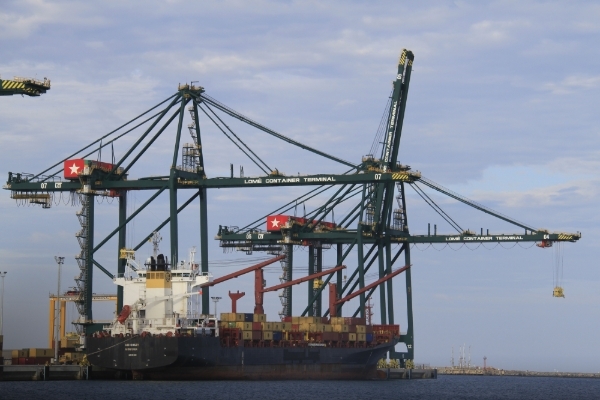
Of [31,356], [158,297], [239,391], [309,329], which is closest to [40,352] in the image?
[31,356]

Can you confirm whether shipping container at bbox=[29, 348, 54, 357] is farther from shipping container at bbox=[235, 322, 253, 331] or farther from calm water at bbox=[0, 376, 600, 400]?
shipping container at bbox=[235, 322, 253, 331]

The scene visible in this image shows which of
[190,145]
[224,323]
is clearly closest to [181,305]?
[224,323]

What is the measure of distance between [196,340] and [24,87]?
19.4 metres

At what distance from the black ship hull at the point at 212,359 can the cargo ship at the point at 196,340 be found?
54 mm

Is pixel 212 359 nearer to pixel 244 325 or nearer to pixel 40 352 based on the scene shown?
pixel 244 325

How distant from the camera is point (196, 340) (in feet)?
191

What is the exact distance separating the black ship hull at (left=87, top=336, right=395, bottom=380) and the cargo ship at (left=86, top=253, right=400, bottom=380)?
0.05 m

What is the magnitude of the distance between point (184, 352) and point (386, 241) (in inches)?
1061

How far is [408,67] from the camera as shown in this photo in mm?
76125

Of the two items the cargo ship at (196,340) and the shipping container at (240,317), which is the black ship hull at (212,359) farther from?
the shipping container at (240,317)

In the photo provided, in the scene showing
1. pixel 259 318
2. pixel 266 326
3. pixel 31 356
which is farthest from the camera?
pixel 259 318

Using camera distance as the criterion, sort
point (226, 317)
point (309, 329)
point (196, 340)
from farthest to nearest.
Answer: point (309, 329)
point (226, 317)
point (196, 340)

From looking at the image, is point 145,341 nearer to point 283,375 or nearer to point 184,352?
point 184,352

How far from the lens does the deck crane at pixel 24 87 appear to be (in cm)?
4484
